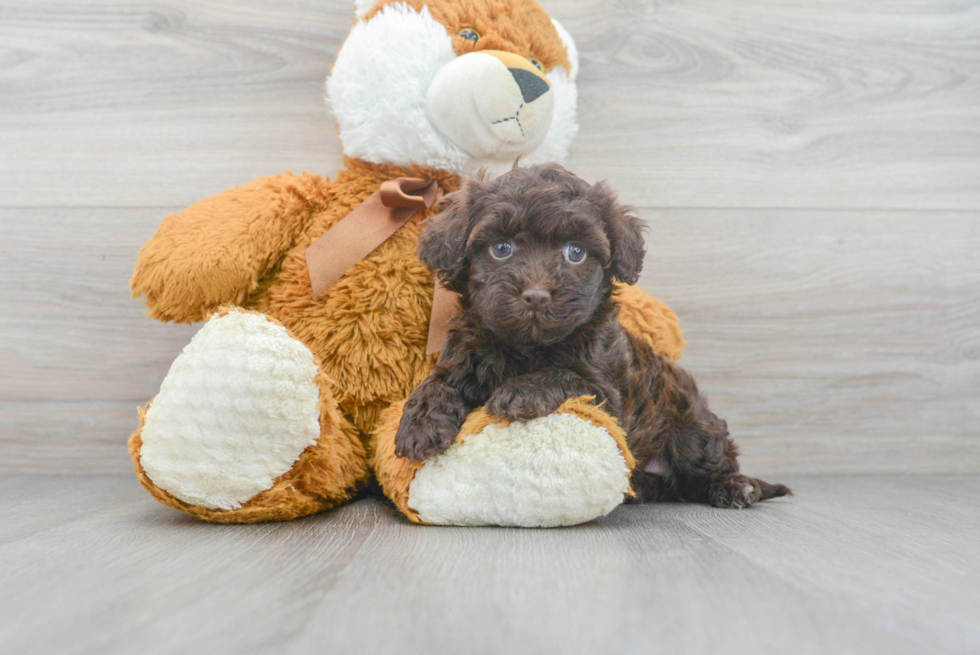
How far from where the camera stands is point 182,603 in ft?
2.29

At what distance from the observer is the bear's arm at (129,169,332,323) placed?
3.92ft

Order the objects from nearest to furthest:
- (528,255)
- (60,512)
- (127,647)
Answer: (127,647) < (528,255) < (60,512)

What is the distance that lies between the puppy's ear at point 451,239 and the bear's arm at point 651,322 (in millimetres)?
416

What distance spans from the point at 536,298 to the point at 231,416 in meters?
0.45

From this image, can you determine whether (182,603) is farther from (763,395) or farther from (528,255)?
(763,395)

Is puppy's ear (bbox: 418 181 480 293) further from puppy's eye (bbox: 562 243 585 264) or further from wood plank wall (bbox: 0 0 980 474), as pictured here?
wood plank wall (bbox: 0 0 980 474)

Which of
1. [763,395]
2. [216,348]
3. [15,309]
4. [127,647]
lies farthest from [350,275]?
[763,395]

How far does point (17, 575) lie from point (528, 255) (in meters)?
0.71

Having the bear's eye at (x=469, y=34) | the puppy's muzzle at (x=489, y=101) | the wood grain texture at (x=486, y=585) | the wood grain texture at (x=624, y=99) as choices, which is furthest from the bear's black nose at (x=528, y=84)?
the wood grain texture at (x=486, y=585)

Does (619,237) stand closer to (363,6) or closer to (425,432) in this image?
(425,432)

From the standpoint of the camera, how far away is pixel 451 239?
100cm

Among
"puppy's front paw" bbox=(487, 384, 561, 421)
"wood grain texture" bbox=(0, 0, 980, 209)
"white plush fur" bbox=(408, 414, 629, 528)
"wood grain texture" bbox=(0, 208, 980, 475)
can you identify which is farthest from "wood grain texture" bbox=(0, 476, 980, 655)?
"wood grain texture" bbox=(0, 0, 980, 209)

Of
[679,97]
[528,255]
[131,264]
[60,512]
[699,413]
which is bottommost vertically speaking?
[60,512]

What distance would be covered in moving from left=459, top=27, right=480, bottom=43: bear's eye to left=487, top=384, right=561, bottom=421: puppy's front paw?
2.09 ft
